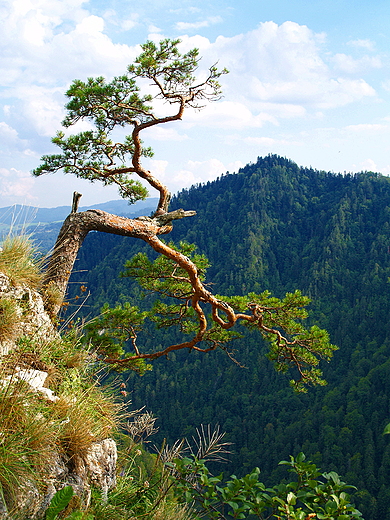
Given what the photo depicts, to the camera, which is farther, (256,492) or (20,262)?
(20,262)

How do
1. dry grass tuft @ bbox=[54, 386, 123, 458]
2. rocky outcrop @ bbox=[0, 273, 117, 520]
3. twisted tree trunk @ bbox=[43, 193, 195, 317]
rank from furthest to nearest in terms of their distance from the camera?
twisted tree trunk @ bbox=[43, 193, 195, 317] < dry grass tuft @ bbox=[54, 386, 123, 458] < rocky outcrop @ bbox=[0, 273, 117, 520]

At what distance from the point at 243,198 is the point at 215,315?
15220 cm

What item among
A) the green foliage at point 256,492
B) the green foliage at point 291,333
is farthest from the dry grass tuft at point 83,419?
the green foliage at point 291,333

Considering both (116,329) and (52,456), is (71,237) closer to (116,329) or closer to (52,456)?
(52,456)

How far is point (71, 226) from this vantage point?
437 centimetres

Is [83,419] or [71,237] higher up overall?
[71,237]

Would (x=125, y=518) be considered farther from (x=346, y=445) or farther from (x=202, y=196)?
(x=202, y=196)

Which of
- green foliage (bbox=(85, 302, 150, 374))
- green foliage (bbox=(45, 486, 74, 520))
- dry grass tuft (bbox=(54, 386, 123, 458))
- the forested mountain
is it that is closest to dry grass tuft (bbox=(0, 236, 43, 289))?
dry grass tuft (bbox=(54, 386, 123, 458))

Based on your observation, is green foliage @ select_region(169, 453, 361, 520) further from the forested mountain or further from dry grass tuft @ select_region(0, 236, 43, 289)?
the forested mountain

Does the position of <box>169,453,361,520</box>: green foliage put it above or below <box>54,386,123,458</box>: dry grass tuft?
below

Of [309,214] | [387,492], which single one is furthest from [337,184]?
[387,492]

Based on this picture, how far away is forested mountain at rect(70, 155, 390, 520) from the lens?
71750mm

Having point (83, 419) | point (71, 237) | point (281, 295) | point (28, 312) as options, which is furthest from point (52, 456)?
point (281, 295)

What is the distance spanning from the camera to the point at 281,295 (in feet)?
375
